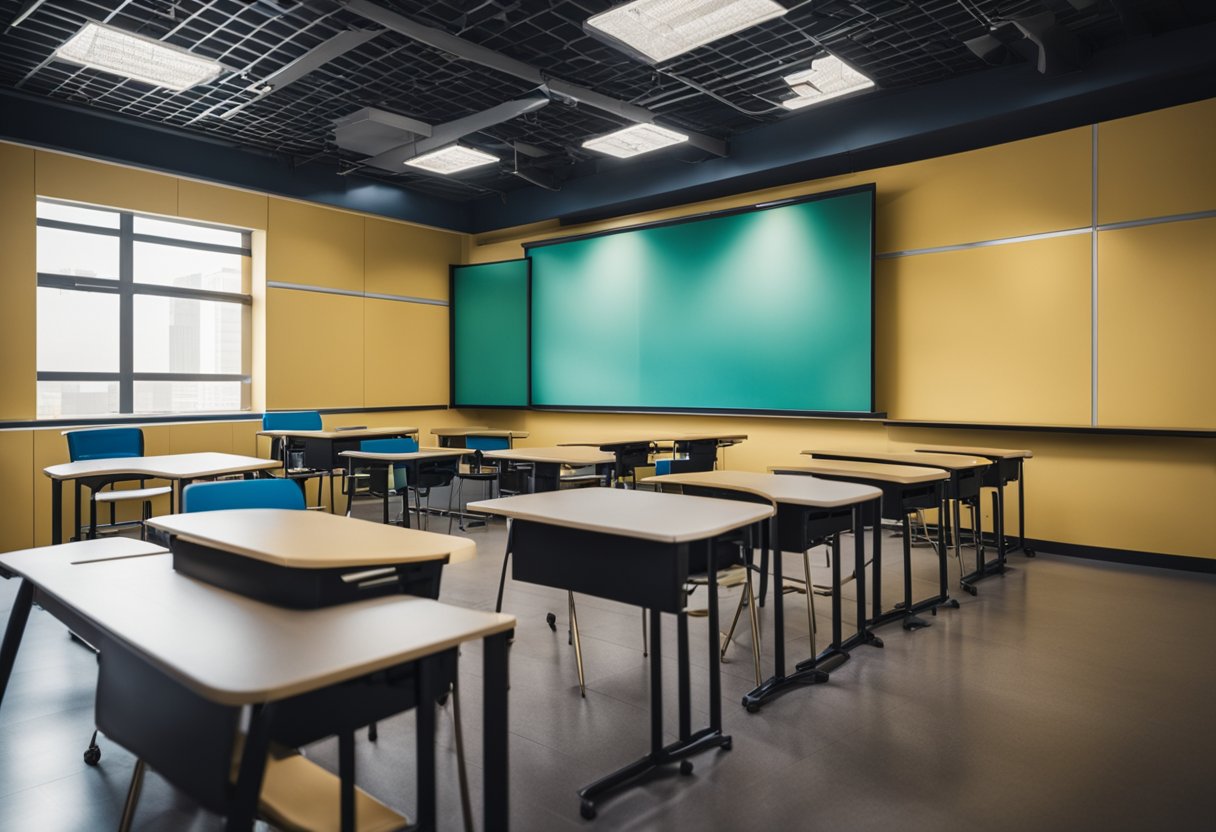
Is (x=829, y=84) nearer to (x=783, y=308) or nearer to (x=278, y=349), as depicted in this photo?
(x=783, y=308)

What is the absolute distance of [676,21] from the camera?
4402mm

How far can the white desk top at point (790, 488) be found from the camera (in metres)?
3.11

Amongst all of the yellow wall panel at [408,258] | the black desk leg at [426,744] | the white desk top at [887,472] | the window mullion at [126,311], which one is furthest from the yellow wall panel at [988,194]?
the window mullion at [126,311]

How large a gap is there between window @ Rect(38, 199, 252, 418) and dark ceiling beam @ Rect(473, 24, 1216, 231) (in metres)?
3.83

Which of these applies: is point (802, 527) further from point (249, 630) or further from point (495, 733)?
point (249, 630)

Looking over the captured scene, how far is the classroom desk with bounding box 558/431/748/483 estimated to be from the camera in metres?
6.70

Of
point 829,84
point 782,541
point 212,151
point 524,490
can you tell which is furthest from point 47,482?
point 829,84

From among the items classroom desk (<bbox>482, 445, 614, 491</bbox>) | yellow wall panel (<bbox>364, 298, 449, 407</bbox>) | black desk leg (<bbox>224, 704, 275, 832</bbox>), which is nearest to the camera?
black desk leg (<bbox>224, 704, 275, 832</bbox>)

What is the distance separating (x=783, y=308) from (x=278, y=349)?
5.11m

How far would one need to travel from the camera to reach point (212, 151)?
730 cm

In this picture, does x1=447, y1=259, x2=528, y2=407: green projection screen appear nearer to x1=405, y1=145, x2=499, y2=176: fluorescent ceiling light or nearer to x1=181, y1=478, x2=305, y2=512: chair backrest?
x1=405, y1=145, x2=499, y2=176: fluorescent ceiling light

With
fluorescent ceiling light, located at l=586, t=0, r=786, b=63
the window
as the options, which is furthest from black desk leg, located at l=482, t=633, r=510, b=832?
the window

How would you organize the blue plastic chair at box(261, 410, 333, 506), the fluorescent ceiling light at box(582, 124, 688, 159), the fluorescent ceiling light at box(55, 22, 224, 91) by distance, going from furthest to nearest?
the blue plastic chair at box(261, 410, 333, 506) < the fluorescent ceiling light at box(582, 124, 688, 159) < the fluorescent ceiling light at box(55, 22, 224, 91)

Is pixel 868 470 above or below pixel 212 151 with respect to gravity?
below
